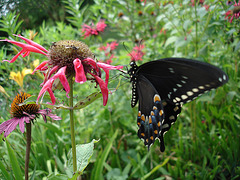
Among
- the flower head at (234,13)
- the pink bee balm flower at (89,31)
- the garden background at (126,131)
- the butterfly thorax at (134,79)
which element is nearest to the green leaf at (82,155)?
the garden background at (126,131)

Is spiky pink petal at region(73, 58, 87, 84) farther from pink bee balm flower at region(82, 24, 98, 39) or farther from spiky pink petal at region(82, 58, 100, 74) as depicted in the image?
pink bee balm flower at region(82, 24, 98, 39)

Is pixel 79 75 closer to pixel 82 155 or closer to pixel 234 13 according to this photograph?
pixel 82 155

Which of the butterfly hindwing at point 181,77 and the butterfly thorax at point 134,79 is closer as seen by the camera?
the butterfly hindwing at point 181,77

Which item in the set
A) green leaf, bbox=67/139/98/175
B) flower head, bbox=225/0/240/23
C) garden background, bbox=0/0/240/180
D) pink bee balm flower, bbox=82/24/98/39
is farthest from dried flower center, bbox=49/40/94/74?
pink bee balm flower, bbox=82/24/98/39

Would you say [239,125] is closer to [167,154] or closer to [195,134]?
[195,134]

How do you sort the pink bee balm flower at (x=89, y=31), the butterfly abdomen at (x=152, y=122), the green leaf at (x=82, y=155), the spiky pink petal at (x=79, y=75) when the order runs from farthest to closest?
the pink bee balm flower at (x=89, y=31)
the butterfly abdomen at (x=152, y=122)
the green leaf at (x=82, y=155)
the spiky pink petal at (x=79, y=75)

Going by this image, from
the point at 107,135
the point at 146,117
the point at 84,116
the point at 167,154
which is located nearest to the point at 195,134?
the point at 167,154

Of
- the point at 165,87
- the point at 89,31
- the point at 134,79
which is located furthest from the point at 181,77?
the point at 89,31

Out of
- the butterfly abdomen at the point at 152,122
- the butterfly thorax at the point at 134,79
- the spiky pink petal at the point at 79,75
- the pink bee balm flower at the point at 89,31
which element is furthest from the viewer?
the pink bee balm flower at the point at 89,31

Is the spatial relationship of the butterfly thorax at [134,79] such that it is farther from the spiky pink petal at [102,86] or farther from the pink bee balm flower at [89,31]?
the pink bee balm flower at [89,31]

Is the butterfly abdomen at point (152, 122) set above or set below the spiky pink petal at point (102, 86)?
below

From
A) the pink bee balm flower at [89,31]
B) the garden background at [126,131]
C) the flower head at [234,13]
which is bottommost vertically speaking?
the garden background at [126,131]
